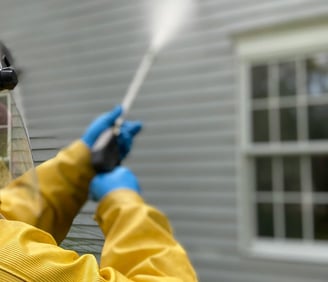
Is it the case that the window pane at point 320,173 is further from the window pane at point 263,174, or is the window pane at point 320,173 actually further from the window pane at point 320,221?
the window pane at point 263,174

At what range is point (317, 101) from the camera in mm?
4598

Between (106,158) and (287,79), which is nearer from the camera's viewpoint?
(106,158)

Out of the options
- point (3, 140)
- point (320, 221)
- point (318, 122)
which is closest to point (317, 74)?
point (318, 122)

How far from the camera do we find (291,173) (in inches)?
186

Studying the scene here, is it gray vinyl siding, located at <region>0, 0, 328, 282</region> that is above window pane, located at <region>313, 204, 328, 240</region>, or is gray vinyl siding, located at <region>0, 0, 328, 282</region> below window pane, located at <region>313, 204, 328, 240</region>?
above

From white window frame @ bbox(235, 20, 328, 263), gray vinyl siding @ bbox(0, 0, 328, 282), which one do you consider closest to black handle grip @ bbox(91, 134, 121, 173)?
gray vinyl siding @ bbox(0, 0, 328, 282)

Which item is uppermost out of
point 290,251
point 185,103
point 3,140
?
point 3,140

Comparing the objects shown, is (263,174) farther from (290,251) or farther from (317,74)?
(317,74)

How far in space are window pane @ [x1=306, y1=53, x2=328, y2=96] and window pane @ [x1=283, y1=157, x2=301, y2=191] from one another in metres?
0.56

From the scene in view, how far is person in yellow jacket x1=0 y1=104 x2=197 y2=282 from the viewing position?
3.75 ft

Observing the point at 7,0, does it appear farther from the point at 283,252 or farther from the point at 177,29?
the point at 283,252

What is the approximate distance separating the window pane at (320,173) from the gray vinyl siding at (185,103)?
2.01ft

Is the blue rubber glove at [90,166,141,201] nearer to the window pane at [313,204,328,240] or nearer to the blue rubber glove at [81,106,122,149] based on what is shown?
the blue rubber glove at [81,106,122,149]

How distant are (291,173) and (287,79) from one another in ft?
2.50
